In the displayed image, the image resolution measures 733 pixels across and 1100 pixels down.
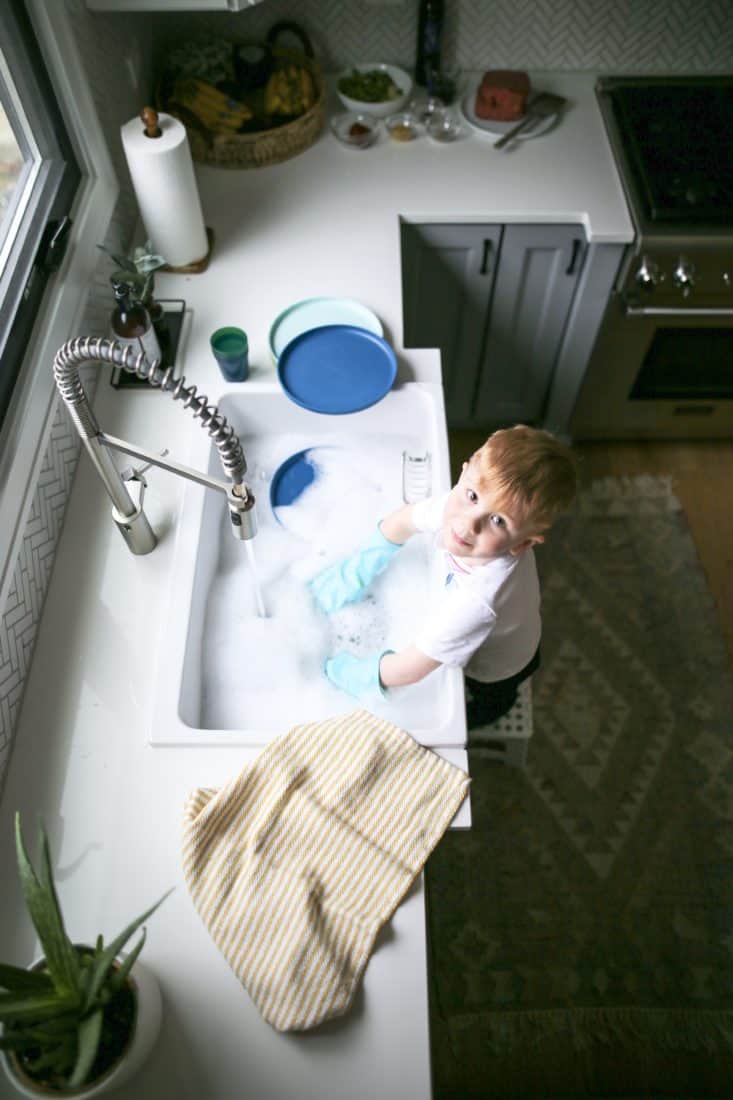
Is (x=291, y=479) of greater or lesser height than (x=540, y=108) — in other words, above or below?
below

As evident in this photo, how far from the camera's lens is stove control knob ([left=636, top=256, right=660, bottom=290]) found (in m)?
1.77

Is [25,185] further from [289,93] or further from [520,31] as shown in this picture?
[520,31]

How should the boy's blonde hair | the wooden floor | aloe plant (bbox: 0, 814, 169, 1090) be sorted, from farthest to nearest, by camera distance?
the wooden floor
the boy's blonde hair
aloe plant (bbox: 0, 814, 169, 1090)

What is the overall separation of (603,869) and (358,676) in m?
0.93

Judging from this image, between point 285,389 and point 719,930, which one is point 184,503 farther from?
point 719,930

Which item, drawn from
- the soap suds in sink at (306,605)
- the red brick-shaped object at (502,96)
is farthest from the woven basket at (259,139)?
the soap suds in sink at (306,605)

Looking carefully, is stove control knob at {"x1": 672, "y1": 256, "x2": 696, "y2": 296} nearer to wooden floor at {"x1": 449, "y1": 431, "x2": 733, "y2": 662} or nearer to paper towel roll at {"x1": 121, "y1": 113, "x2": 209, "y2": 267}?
wooden floor at {"x1": 449, "y1": 431, "x2": 733, "y2": 662}

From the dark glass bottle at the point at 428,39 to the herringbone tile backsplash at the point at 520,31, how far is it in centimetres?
6

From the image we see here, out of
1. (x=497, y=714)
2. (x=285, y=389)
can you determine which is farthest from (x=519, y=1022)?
(x=285, y=389)

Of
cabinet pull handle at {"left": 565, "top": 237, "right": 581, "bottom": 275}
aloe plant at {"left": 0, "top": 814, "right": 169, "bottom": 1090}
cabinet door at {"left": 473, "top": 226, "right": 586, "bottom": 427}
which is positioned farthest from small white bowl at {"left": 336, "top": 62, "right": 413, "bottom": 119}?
aloe plant at {"left": 0, "top": 814, "right": 169, "bottom": 1090}

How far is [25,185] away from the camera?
4.69 ft

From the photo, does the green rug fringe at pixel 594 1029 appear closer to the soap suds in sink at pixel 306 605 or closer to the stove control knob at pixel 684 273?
the soap suds in sink at pixel 306 605

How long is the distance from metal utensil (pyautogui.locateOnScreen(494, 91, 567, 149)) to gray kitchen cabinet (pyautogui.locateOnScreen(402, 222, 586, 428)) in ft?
0.88

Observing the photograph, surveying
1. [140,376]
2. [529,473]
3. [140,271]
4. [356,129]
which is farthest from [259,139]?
[529,473]
